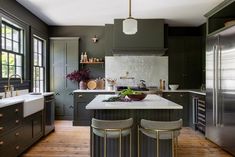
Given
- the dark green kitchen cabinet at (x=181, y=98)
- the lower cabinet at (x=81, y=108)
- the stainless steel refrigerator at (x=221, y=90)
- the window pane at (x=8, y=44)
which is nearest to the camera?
the stainless steel refrigerator at (x=221, y=90)

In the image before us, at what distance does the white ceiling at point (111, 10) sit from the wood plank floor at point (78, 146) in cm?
267

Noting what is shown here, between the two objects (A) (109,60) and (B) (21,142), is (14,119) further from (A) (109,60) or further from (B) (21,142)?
(A) (109,60)

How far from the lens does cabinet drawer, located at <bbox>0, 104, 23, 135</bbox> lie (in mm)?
3051

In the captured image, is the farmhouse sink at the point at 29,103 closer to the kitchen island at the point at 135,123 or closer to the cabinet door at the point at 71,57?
the kitchen island at the point at 135,123

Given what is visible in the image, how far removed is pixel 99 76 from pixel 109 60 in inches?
23.2

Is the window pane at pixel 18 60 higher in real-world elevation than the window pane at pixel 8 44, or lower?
lower

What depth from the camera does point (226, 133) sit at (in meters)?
3.96

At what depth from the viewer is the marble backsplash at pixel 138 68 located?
661 cm

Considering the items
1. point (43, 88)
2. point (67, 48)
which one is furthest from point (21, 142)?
point (67, 48)

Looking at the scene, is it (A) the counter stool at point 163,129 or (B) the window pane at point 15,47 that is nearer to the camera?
(A) the counter stool at point 163,129

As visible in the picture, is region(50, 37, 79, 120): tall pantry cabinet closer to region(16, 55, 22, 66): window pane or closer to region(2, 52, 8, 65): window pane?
region(16, 55, 22, 66): window pane

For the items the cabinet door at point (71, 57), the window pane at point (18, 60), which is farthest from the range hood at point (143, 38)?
the window pane at point (18, 60)

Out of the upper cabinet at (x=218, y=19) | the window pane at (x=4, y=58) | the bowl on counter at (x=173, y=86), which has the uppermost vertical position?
the upper cabinet at (x=218, y=19)

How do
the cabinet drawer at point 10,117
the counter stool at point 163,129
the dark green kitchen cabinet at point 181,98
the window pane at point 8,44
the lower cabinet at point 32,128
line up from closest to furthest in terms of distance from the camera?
the counter stool at point 163,129 < the cabinet drawer at point 10,117 < the lower cabinet at point 32,128 < the window pane at point 8,44 < the dark green kitchen cabinet at point 181,98
